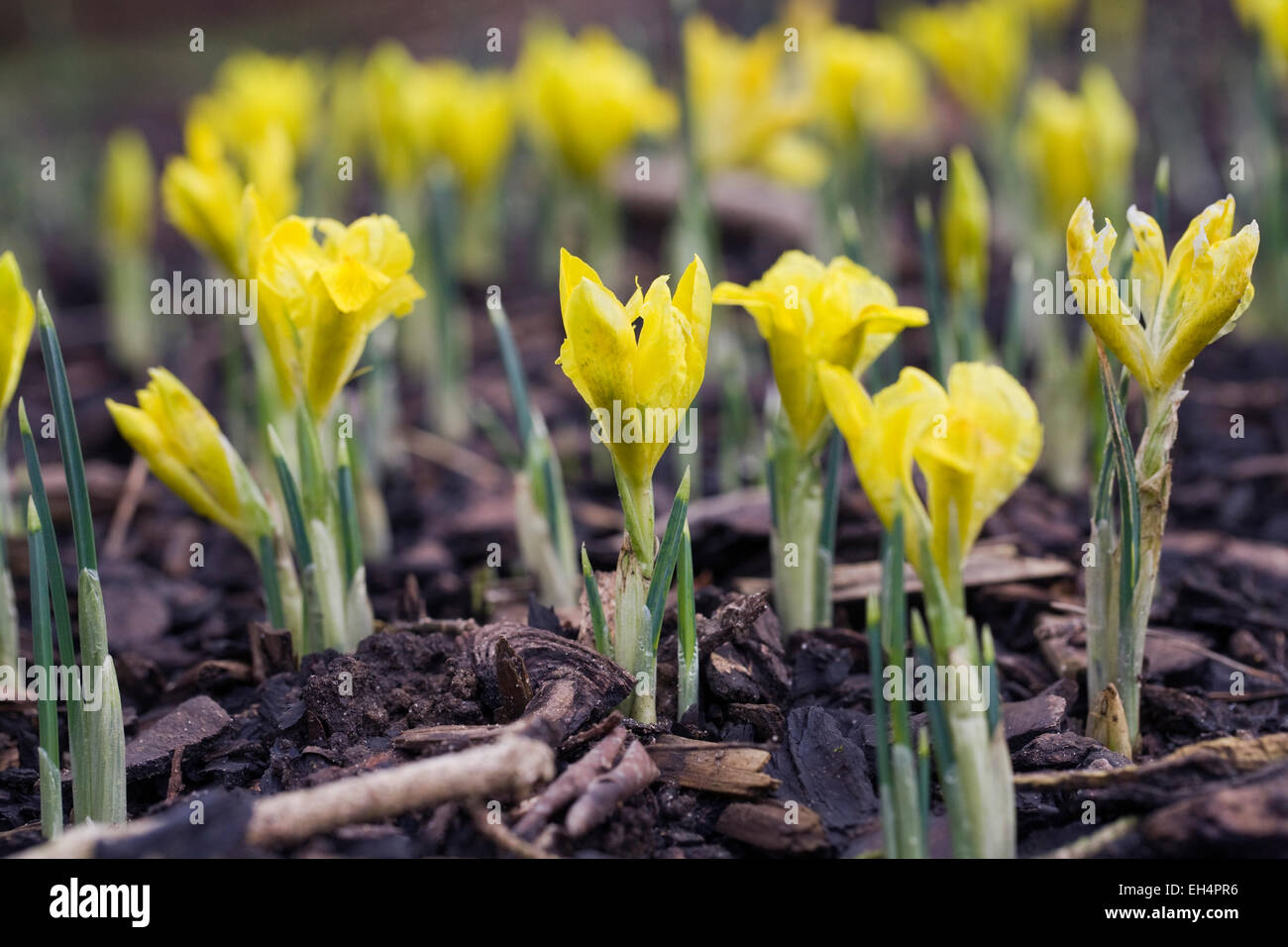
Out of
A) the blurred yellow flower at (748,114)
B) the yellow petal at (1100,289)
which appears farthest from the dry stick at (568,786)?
the blurred yellow flower at (748,114)

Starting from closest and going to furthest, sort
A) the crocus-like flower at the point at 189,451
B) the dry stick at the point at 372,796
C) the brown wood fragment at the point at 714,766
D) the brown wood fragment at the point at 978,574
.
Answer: the dry stick at the point at 372,796 → the brown wood fragment at the point at 714,766 → the crocus-like flower at the point at 189,451 → the brown wood fragment at the point at 978,574

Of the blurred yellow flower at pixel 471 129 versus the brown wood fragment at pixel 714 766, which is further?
the blurred yellow flower at pixel 471 129

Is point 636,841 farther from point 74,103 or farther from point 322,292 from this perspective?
point 74,103

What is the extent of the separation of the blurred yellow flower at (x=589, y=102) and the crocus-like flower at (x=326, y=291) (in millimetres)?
1653

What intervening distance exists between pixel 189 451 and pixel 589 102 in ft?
5.84

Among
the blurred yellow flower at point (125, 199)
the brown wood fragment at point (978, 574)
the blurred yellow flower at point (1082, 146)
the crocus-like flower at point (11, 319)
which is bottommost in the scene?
the brown wood fragment at point (978, 574)

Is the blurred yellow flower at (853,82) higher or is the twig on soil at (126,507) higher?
the blurred yellow flower at (853,82)

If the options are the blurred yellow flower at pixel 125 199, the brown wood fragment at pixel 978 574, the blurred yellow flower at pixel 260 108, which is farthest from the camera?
the blurred yellow flower at pixel 125 199

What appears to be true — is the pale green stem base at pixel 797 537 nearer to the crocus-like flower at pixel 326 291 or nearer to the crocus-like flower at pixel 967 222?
the crocus-like flower at pixel 326 291

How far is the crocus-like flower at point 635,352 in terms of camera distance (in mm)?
1289

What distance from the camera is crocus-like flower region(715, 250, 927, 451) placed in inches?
57.0

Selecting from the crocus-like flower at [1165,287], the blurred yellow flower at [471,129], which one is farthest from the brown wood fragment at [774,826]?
the blurred yellow flower at [471,129]

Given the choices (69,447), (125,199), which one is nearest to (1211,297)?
(69,447)
